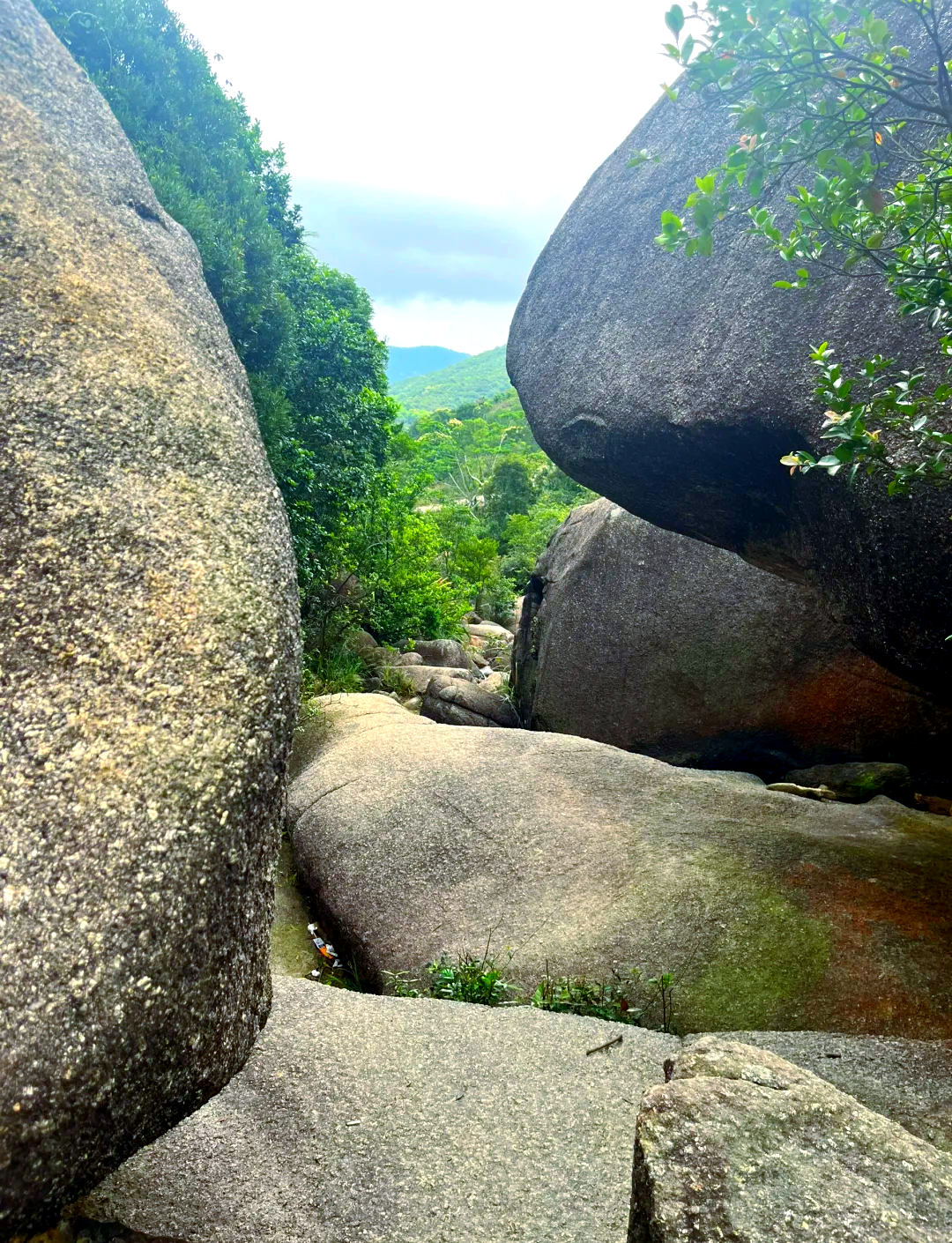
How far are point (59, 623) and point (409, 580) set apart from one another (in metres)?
13.9

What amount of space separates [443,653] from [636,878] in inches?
417

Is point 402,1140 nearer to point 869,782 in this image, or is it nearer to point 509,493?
point 869,782

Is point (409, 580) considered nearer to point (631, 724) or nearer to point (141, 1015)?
point (631, 724)

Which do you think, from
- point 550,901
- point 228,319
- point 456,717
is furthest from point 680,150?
point 456,717

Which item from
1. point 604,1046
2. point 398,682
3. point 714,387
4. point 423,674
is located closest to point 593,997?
point 604,1046

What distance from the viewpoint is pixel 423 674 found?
44.8 feet

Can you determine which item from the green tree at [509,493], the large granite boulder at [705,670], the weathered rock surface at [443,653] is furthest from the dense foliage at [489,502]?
the large granite boulder at [705,670]

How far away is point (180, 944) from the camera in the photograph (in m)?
1.95

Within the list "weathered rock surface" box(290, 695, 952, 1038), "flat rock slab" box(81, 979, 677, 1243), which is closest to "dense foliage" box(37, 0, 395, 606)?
"weathered rock surface" box(290, 695, 952, 1038)

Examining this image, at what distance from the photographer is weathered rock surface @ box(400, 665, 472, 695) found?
13138mm

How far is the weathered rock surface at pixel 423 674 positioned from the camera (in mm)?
13138

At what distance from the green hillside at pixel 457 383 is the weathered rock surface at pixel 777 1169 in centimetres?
10860

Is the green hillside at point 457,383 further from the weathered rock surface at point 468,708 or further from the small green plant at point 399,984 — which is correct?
the small green plant at point 399,984

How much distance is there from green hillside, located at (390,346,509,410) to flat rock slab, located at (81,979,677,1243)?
351 feet
